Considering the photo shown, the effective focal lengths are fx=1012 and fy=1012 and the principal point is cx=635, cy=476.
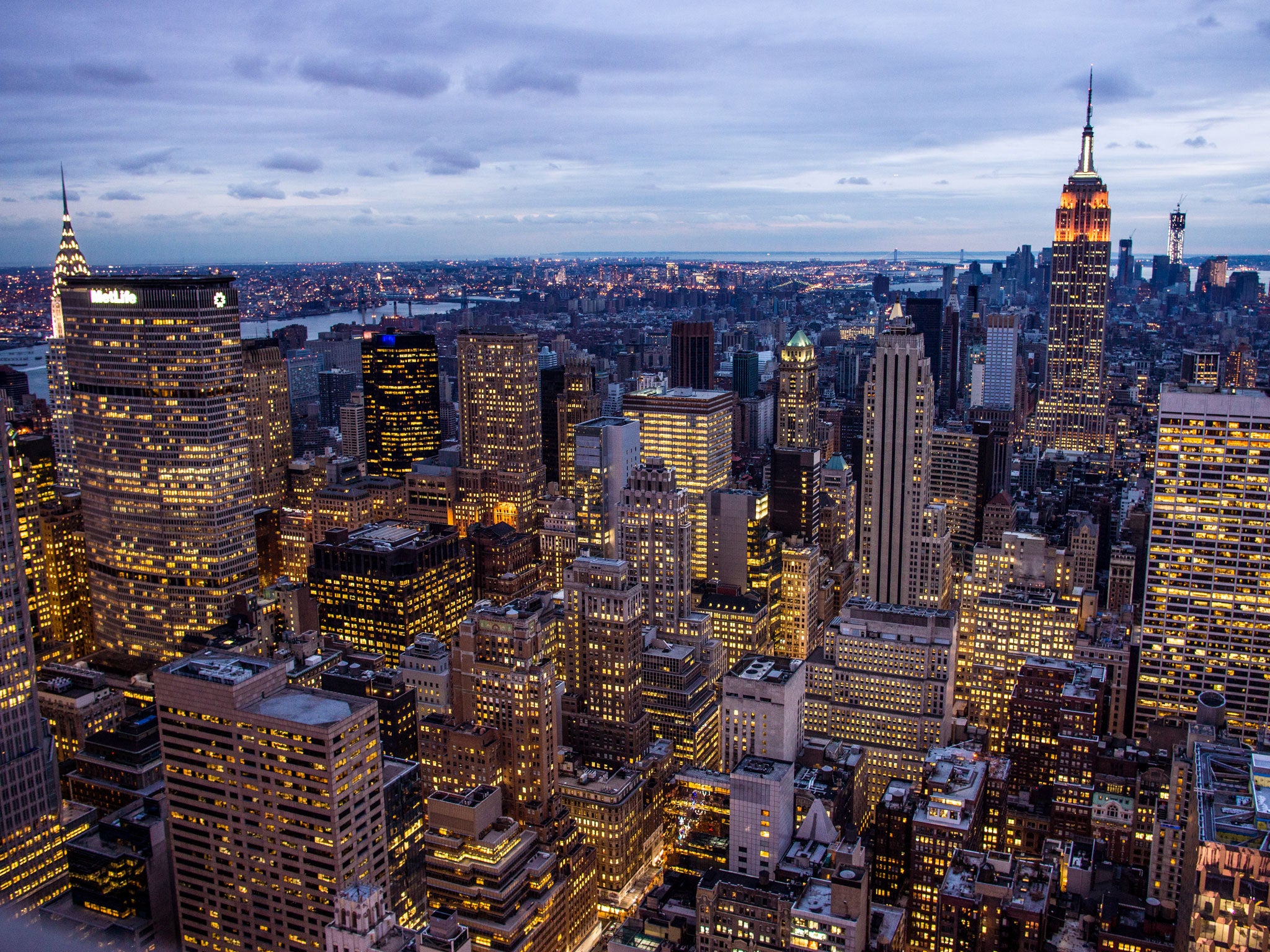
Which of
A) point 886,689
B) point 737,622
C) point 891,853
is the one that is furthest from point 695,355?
point 891,853

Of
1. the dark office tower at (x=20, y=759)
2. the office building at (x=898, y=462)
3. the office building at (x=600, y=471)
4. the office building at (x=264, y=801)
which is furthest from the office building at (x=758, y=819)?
the office building at (x=600, y=471)

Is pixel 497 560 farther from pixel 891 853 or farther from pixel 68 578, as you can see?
pixel 891 853

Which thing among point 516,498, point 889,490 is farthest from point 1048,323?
point 516,498

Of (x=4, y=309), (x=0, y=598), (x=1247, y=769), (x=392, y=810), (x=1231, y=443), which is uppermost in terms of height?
(x=4, y=309)

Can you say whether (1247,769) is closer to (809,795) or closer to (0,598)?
(809,795)

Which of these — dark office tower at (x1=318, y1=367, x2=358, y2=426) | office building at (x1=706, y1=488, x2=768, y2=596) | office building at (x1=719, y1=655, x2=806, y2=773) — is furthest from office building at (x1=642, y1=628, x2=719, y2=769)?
dark office tower at (x1=318, y1=367, x2=358, y2=426)

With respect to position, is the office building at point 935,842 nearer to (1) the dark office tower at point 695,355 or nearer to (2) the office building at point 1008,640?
(2) the office building at point 1008,640
